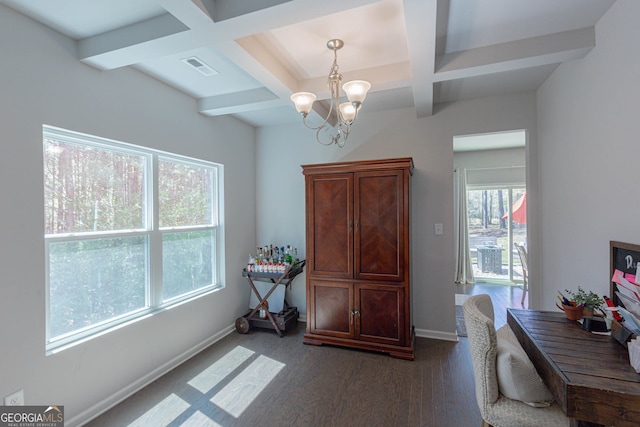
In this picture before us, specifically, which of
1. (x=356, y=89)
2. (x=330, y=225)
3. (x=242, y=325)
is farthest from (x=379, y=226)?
(x=242, y=325)

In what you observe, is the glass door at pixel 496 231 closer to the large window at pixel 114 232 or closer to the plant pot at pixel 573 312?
the plant pot at pixel 573 312

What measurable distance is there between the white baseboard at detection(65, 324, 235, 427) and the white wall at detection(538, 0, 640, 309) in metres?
3.42

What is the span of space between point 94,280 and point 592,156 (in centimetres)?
371

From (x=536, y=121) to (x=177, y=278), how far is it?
13.1 feet

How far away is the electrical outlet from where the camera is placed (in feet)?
5.23

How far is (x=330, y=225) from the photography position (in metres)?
2.99

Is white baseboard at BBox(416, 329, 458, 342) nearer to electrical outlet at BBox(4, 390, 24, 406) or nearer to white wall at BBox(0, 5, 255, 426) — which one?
white wall at BBox(0, 5, 255, 426)

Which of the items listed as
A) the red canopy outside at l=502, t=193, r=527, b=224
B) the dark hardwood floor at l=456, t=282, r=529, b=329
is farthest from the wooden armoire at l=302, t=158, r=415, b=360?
the red canopy outside at l=502, t=193, r=527, b=224

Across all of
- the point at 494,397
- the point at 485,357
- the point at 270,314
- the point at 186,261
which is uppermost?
the point at 186,261

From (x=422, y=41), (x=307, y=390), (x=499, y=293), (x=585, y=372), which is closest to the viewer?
(x=585, y=372)

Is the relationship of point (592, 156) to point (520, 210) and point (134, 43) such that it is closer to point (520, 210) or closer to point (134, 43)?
point (134, 43)

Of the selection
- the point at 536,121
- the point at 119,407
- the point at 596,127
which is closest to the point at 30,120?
the point at 119,407

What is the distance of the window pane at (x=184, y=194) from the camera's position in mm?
2744

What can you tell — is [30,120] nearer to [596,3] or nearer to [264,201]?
[264,201]
